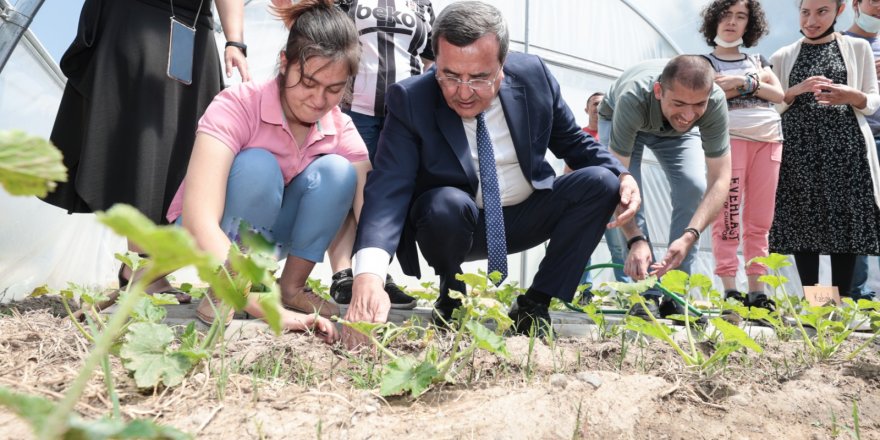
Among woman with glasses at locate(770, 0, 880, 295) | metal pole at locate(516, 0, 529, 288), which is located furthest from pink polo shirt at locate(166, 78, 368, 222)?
metal pole at locate(516, 0, 529, 288)

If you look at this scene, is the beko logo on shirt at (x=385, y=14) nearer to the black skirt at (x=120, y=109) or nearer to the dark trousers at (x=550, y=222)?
the black skirt at (x=120, y=109)

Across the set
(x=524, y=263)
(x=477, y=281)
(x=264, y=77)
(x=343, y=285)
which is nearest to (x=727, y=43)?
(x=343, y=285)

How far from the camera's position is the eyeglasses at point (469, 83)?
176cm

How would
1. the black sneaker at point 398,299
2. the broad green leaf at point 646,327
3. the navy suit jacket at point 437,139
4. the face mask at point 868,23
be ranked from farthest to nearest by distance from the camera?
the face mask at point 868,23
the black sneaker at point 398,299
the navy suit jacket at point 437,139
the broad green leaf at point 646,327

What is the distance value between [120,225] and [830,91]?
10.7 feet

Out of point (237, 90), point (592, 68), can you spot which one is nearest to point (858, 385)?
point (237, 90)

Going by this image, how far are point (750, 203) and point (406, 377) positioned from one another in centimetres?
238

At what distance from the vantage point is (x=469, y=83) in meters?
1.76

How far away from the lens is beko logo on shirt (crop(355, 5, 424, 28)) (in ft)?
7.46

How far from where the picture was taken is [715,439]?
105 cm

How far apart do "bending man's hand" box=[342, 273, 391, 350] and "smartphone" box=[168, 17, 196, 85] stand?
2.78ft

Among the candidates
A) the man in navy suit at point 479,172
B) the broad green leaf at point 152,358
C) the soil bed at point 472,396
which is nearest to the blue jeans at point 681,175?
the man in navy suit at point 479,172

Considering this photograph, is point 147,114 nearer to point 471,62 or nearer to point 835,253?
point 471,62

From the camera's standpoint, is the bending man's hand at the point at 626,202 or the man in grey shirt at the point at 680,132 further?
the man in grey shirt at the point at 680,132
